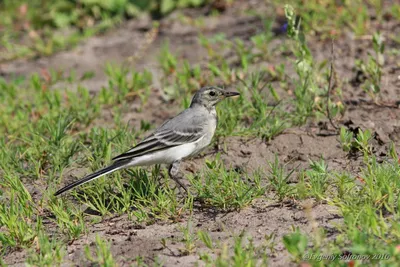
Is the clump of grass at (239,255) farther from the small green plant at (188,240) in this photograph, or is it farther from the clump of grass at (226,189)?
the clump of grass at (226,189)

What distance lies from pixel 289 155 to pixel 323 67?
187 centimetres

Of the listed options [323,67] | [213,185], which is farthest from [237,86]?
[213,185]

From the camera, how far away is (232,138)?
25.2 feet

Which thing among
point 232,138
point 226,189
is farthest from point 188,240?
point 232,138

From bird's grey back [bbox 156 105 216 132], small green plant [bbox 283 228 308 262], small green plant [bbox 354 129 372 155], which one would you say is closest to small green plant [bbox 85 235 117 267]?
small green plant [bbox 283 228 308 262]

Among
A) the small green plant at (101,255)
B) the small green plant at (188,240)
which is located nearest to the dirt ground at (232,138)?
the small green plant at (188,240)

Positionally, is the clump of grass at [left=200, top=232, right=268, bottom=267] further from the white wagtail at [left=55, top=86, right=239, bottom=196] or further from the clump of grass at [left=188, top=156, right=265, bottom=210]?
the white wagtail at [left=55, top=86, right=239, bottom=196]

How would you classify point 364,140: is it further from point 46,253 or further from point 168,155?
point 46,253

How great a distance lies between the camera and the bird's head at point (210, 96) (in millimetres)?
7531

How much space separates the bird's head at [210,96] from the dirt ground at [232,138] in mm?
482

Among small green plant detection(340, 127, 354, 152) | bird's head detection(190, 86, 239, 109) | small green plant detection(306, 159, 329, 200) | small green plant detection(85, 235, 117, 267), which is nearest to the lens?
small green plant detection(85, 235, 117, 267)

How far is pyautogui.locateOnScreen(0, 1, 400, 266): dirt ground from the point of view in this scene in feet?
18.9

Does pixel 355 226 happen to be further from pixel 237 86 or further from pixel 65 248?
pixel 237 86

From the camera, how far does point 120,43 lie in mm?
11297
